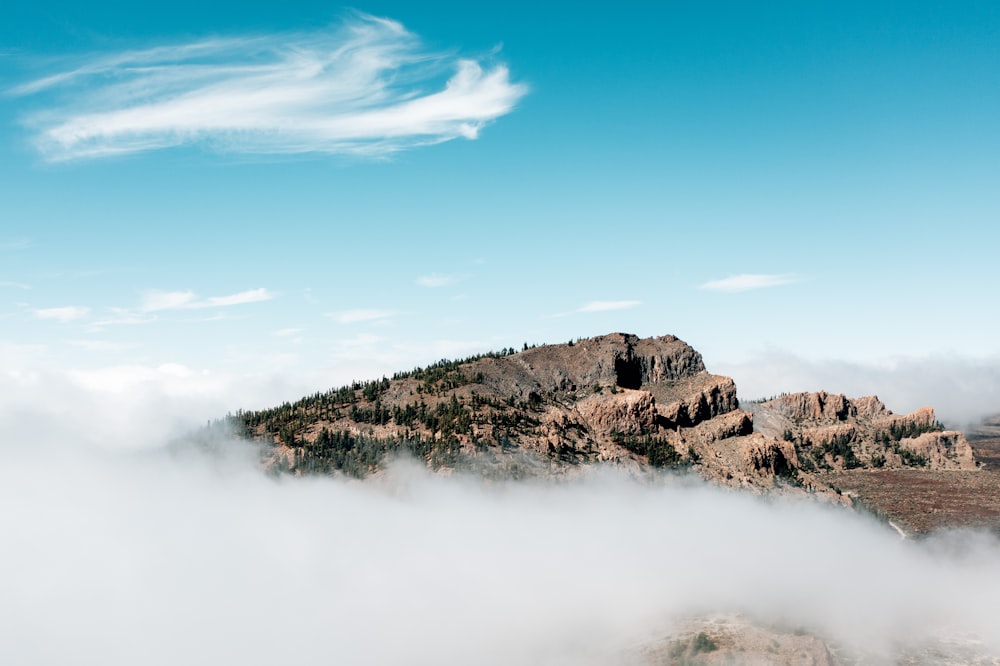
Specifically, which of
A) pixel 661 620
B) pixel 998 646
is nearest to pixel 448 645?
pixel 661 620

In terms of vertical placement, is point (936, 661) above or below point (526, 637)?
below

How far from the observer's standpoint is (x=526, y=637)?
193500 mm

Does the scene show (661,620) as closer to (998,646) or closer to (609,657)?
(609,657)

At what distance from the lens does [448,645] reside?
636 ft

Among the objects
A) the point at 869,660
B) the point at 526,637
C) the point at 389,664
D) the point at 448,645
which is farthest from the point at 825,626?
the point at 389,664

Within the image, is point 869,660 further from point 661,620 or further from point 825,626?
point 661,620

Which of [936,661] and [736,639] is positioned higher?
[736,639]

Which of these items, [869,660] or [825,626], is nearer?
[869,660]

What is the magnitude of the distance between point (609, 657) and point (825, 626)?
244 feet

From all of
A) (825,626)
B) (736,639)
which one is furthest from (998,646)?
(736,639)

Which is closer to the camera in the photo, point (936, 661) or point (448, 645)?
point (936, 661)

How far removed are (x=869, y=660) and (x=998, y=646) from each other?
46.8m

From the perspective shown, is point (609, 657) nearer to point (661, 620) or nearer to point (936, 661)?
point (661, 620)

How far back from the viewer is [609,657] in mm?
172375
